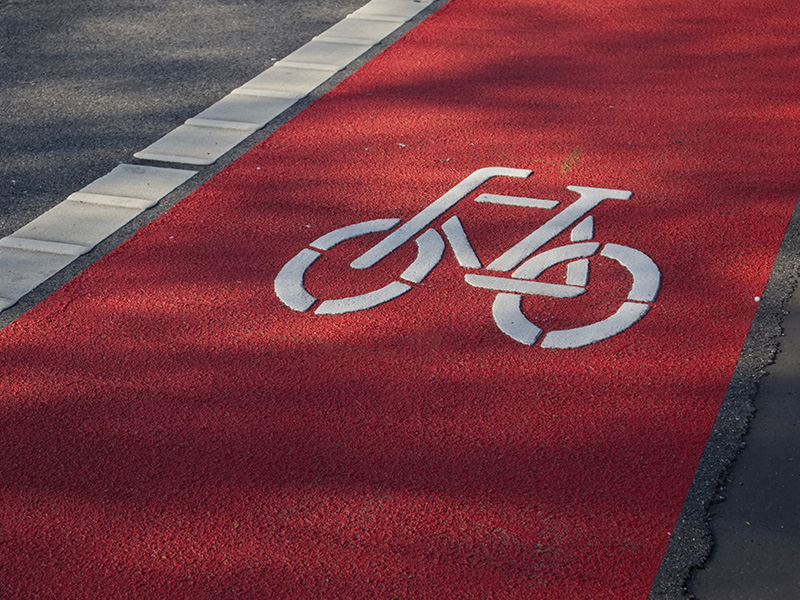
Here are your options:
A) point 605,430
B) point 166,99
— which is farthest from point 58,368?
point 166,99

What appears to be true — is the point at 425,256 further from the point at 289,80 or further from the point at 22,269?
the point at 289,80

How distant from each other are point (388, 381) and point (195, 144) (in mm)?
2635

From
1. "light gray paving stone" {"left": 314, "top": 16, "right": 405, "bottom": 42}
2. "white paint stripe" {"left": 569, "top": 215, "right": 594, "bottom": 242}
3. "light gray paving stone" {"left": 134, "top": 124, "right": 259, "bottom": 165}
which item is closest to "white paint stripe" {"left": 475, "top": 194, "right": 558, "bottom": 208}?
"white paint stripe" {"left": 569, "top": 215, "right": 594, "bottom": 242}

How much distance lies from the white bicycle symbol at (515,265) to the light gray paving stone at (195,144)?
1303mm

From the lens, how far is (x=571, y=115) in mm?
5742

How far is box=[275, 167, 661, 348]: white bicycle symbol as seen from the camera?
386 centimetres

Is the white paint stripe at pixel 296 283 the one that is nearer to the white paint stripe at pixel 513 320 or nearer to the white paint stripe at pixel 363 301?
the white paint stripe at pixel 363 301

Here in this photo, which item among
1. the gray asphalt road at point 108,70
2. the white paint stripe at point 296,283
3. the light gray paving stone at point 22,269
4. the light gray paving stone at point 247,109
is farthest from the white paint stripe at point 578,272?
the gray asphalt road at point 108,70

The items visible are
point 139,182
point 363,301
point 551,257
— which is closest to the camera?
point 363,301

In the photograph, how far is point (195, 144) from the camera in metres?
5.60

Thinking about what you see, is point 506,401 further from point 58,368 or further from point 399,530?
point 58,368

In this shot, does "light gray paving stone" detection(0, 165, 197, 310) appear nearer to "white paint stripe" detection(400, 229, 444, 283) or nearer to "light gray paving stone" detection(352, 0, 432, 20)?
"white paint stripe" detection(400, 229, 444, 283)

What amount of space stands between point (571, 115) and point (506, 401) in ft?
9.21

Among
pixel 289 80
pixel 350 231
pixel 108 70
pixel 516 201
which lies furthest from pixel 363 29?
pixel 350 231
